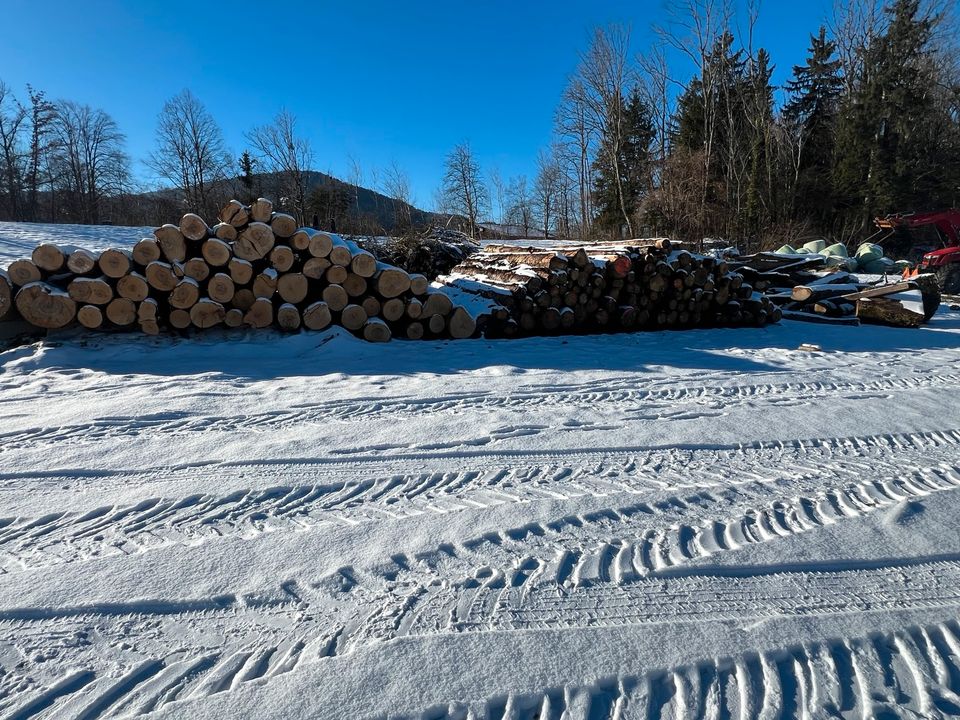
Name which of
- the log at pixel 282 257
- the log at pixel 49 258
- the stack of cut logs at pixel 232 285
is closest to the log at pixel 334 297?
the stack of cut logs at pixel 232 285

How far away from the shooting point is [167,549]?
2.24 meters

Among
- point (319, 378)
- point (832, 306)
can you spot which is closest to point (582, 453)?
point (319, 378)

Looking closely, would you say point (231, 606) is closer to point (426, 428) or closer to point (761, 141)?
point (426, 428)

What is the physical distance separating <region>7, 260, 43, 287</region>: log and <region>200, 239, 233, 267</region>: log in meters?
1.92

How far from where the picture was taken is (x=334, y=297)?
22.4ft

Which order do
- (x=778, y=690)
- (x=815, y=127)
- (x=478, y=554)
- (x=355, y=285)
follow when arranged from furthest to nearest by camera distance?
1. (x=815, y=127)
2. (x=355, y=285)
3. (x=478, y=554)
4. (x=778, y=690)

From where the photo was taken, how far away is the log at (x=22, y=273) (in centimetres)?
607

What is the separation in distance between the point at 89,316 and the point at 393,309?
3.65 m

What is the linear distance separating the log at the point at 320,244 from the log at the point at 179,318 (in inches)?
70.0

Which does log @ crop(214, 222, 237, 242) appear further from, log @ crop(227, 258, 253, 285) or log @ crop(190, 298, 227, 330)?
log @ crop(190, 298, 227, 330)

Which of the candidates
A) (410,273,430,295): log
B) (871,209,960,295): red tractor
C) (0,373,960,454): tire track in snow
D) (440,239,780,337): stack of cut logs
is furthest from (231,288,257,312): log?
(871,209,960,295): red tractor

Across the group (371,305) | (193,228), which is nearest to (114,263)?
(193,228)

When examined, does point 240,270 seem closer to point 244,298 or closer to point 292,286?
point 244,298

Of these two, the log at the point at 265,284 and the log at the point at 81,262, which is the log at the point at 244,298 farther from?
the log at the point at 81,262
